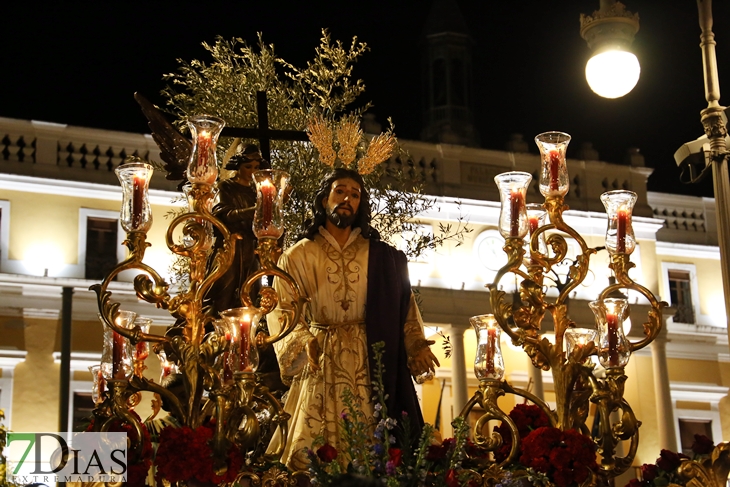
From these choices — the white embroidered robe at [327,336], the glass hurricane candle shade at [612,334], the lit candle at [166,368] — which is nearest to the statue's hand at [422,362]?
the white embroidered robe at [327,336]

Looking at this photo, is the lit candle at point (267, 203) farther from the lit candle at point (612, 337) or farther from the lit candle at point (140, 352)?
the lit candle at point (612, 337)

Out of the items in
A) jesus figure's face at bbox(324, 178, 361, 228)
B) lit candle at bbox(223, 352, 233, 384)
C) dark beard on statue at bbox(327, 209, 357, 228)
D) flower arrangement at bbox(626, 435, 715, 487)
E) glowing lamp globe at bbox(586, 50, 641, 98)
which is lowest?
flower arrangement at bbox(626, 435, 715, 487)

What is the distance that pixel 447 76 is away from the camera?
1342 inches

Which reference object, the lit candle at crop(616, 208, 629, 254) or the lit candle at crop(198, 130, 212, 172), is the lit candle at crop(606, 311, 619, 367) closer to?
the lit candle at crop(616, 208, 629, 254)

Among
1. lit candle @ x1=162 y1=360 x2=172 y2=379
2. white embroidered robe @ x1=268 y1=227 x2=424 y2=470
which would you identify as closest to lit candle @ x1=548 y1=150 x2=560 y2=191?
white embroidered robe @ x1=268 y1=227 x2=424 y2=470

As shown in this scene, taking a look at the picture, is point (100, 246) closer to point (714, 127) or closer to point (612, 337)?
point (714, 127)

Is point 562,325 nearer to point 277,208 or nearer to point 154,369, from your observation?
point 277,208

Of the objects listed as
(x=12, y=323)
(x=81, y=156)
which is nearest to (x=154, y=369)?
(x=12, y=323)

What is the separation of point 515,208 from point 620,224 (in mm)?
653

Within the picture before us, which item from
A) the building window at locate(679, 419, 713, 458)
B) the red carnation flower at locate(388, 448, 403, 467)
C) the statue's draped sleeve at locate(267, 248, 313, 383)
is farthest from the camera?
the building window at locate(679, 419, 713, 458)

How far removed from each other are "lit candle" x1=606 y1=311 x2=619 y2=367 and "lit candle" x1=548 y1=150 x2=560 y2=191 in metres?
0.88

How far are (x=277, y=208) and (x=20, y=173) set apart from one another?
69.4 feet

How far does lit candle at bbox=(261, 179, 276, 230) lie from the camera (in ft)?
21.4

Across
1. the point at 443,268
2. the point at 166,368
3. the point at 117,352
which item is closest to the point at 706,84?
the point at 166,368
